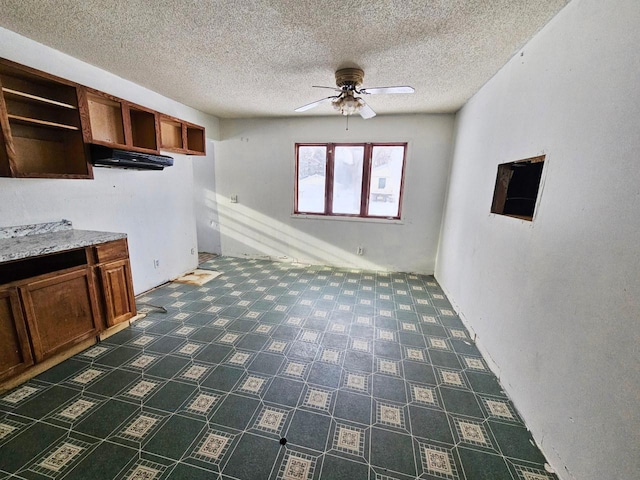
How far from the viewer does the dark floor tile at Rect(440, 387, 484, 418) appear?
5.57 feet

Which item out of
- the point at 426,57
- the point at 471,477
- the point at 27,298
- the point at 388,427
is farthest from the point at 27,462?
the point at 426,57

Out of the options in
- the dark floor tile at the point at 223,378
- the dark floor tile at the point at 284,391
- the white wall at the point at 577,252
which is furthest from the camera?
the dark floor tile at the point at 223,378

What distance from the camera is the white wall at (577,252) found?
3.47ft

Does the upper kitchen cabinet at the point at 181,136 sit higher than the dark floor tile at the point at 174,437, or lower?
higher

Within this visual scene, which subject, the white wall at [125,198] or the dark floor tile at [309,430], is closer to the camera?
the dark floor tile at [309,430]

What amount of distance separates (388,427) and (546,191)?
173 cm

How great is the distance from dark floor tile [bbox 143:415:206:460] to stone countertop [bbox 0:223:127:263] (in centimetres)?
142

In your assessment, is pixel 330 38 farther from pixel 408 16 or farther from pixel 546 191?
pixel 546 191

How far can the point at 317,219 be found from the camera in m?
4.58

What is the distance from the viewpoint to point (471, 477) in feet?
4.29

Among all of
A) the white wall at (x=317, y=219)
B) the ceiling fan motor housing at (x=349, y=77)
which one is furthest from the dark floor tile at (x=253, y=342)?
the ceiling fan motor housing at (x=349, y=77)

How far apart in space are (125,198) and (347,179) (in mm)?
3105

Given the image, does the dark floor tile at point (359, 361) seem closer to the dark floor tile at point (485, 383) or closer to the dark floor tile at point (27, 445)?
the dark floor tile at point (485, 383)

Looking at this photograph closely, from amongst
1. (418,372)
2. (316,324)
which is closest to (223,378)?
(316,324)
